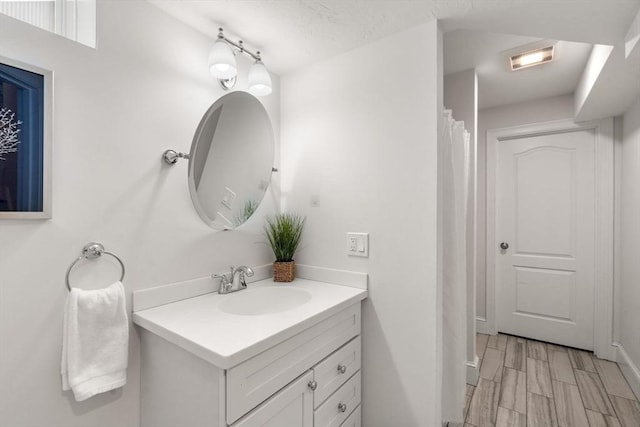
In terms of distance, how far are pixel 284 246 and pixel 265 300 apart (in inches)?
12.6

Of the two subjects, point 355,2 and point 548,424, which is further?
point 548,424

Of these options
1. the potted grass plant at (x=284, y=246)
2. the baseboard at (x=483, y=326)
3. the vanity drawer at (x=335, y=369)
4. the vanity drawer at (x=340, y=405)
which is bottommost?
the baseboard at (x=483, y=326)

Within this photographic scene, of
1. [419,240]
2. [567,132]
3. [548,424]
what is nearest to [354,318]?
[419,240]

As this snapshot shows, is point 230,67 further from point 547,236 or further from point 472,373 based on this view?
point 547,236

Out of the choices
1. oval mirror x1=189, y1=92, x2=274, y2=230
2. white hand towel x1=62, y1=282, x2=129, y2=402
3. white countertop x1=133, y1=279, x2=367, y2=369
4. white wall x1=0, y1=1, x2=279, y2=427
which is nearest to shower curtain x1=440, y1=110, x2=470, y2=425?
white countertop x1=133, y1=279, x2=367, y2=369

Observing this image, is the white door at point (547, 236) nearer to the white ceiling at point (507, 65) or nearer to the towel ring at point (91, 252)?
the white ceiling at point (507, 65)

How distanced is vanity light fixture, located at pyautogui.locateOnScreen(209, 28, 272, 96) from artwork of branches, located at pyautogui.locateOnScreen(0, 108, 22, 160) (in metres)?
0.75

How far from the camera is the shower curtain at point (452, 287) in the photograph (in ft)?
5.14

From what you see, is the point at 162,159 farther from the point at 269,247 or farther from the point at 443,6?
the point at 443,6

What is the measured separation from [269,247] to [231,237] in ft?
0.97

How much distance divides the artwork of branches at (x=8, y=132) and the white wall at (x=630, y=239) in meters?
3.29

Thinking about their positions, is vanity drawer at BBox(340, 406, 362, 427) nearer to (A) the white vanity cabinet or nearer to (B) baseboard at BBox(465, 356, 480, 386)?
(A) the white vanity cabinet

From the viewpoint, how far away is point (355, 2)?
1254 millimetres

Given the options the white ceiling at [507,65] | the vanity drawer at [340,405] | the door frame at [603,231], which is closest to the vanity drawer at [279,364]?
the vanity drawer at [340,405]
